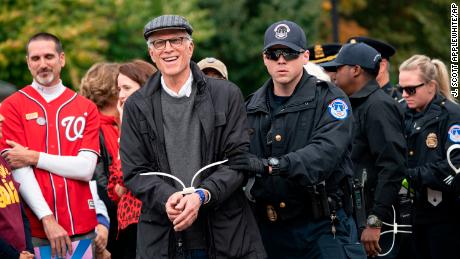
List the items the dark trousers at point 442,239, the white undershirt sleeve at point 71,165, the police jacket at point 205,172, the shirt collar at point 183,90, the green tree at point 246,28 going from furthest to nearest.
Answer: the green tree at point 246,28, the dark trousers at point 442,239, the white undershirt sleeve at point 71,165, the shirt collar at point 183,90, the police jacket at point 205,172

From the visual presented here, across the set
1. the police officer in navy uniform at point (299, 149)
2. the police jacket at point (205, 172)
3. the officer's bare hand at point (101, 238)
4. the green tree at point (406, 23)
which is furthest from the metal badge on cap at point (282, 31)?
the green tree at point (406, 23)

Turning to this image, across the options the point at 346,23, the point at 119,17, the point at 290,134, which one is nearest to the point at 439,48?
the point at 346,23

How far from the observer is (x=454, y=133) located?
8914mm

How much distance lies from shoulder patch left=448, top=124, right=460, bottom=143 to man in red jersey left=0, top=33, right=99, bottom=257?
10.8 ft

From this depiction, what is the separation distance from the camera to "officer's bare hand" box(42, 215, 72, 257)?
717cm

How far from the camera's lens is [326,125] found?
21.8ft

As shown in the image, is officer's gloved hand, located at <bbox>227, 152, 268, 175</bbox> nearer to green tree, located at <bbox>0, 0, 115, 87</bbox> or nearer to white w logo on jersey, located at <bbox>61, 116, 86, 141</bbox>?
white w logo on jersey, located at <bbox>61, 116, 86, 141</bbox>

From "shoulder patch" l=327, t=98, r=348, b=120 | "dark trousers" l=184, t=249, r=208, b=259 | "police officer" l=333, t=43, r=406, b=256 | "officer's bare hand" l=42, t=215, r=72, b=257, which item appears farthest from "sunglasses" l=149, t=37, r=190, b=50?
"police officer" l=333, t=43, r=406, b=256

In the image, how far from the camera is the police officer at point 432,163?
881cm

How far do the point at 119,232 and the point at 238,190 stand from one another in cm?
205

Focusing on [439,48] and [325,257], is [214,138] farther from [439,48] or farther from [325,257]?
[439,48]

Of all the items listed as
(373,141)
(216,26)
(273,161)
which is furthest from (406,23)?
(273,161)

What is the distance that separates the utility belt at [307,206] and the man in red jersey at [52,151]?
1.43m

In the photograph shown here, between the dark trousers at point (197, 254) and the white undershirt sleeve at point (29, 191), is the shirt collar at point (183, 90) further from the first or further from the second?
the white undershirt sleeve at point (29, 191)
